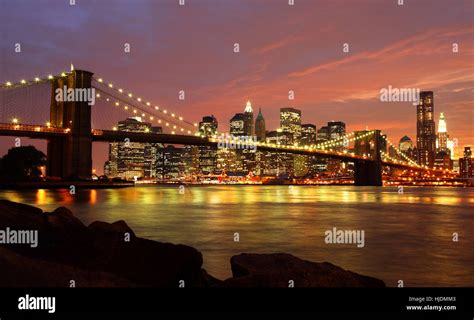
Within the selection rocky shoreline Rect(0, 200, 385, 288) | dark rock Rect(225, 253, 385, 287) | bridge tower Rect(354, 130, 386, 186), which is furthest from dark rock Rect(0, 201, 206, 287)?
bridge tower Rect(354, 130, 386, 186)

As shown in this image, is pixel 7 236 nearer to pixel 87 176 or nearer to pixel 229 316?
pixel 229 316

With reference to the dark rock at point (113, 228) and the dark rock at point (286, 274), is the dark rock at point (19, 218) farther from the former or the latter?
the dark rock at point (286, 274)

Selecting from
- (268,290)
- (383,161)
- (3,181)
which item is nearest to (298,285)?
(268,290)

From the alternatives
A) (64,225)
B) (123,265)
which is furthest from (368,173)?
(123,265)

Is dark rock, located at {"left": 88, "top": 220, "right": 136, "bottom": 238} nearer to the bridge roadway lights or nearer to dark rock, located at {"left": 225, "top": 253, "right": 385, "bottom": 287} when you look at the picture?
dark rock, located at {"left": 225, "top": 253, "right": 385, "bottom": 287}

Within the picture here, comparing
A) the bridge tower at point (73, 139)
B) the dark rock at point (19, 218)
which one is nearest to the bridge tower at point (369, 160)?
the bridge tower at point (73, 139)

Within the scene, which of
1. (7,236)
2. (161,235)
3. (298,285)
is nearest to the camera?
(298,285)
